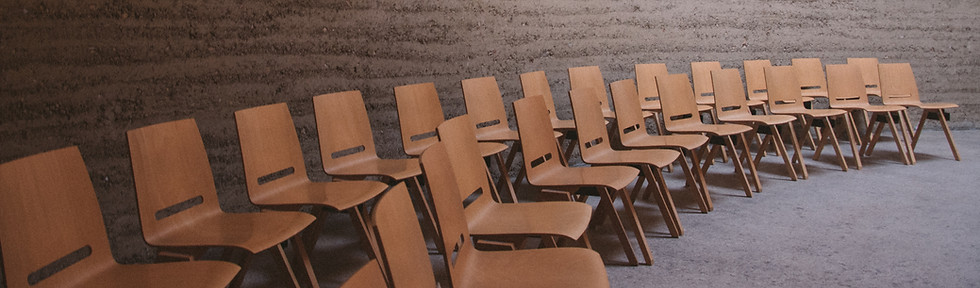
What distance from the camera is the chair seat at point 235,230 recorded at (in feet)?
8.43

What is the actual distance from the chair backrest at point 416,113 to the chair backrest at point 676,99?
5.17 feet

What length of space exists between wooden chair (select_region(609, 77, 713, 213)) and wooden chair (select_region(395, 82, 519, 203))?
0.79 meters

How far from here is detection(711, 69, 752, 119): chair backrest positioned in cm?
553

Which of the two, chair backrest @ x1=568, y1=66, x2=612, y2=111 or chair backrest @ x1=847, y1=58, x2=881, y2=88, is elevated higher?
chair backrest @ x1=568, y1=66, x2=612, y2=111

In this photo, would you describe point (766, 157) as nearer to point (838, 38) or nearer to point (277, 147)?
point (838, 38)

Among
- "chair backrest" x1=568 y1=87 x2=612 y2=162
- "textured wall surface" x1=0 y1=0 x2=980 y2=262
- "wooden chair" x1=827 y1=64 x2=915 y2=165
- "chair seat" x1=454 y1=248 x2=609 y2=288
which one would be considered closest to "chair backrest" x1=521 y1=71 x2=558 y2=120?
"textured wall surface" x1=0 y1=0 x2=980 y2=262

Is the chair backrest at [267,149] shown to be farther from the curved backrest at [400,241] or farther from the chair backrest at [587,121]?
the curved backrest at [400,241]

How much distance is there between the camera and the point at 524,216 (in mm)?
2742

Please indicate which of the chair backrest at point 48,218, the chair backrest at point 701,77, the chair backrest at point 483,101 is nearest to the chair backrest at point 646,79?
the chair backrest at point 701,77

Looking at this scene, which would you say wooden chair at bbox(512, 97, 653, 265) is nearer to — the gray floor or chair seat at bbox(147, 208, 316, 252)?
the gray floor

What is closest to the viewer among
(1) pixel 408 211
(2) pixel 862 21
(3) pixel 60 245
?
(1) pixel 408 211

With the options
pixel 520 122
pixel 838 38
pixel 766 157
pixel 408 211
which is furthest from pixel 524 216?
pixel 838 38

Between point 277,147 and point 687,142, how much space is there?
2.49 meters

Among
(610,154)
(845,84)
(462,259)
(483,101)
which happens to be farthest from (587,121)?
(845,84)
